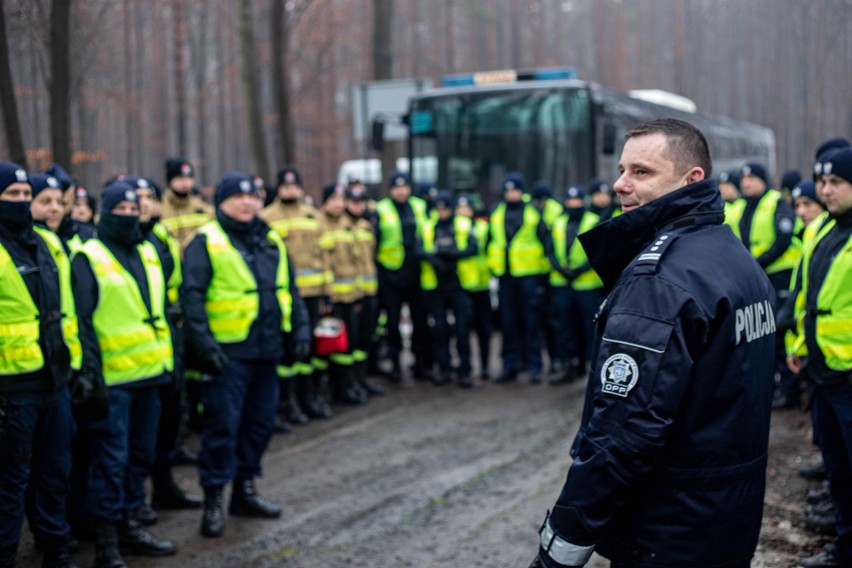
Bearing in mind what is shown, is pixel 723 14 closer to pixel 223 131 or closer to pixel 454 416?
pixel 223 131

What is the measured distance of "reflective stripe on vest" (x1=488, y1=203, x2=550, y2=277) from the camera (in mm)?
11078

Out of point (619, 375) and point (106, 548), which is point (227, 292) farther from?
point (619, 375)

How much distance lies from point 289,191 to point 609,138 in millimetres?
5098

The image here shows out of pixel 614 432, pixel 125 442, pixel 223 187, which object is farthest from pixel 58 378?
pixel 614 432

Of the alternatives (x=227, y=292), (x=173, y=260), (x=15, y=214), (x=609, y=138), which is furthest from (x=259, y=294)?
(x=609, y=138)

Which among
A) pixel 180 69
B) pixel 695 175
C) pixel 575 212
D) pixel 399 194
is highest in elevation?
pixel 180 69

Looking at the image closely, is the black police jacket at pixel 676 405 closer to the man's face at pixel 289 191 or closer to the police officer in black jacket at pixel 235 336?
the police officer in black jacket at pixel 235 336

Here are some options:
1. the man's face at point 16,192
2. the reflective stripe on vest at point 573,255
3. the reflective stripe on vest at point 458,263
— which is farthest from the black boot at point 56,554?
the reflective stripe on vest at point 573,255

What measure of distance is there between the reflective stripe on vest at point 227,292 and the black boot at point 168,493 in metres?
1.25

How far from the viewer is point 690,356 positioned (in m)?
2.79

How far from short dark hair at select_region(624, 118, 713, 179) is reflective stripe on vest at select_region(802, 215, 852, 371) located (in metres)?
2.32

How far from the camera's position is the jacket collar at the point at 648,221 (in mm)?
2998

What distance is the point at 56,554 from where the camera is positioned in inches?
206

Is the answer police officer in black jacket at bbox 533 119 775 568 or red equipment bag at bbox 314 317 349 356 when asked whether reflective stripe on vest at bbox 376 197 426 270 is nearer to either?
red equipment bag at bbox 314 317 349 356
